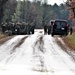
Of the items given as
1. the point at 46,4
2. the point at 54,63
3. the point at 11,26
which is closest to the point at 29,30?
the point at 11,26

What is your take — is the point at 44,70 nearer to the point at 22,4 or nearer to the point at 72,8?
the point at 72,8

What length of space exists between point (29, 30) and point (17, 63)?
41877mm

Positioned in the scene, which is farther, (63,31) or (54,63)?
(63,31)

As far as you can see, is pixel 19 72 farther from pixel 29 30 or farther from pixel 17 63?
pixel 29 30

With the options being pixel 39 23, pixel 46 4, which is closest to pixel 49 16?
pixel 39 23

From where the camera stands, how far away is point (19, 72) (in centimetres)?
1278

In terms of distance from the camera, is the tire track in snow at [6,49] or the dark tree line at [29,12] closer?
the tire track in snow at [6,49]

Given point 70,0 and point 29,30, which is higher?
point 70,0

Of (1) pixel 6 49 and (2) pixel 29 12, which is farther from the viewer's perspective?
(2) pixel 29 12

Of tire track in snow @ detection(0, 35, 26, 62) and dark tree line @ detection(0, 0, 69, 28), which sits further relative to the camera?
dark tree line @ detection(0, 0, 69, 28)

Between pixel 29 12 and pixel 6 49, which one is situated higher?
pixel 6 49

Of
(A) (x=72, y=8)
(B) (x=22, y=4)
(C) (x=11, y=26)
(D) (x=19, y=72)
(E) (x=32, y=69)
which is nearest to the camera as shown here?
(D) (x=19, y=72)

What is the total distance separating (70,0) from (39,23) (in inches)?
3695

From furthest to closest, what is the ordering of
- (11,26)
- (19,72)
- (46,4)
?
(46,4) < (11,26) < (19,72)
